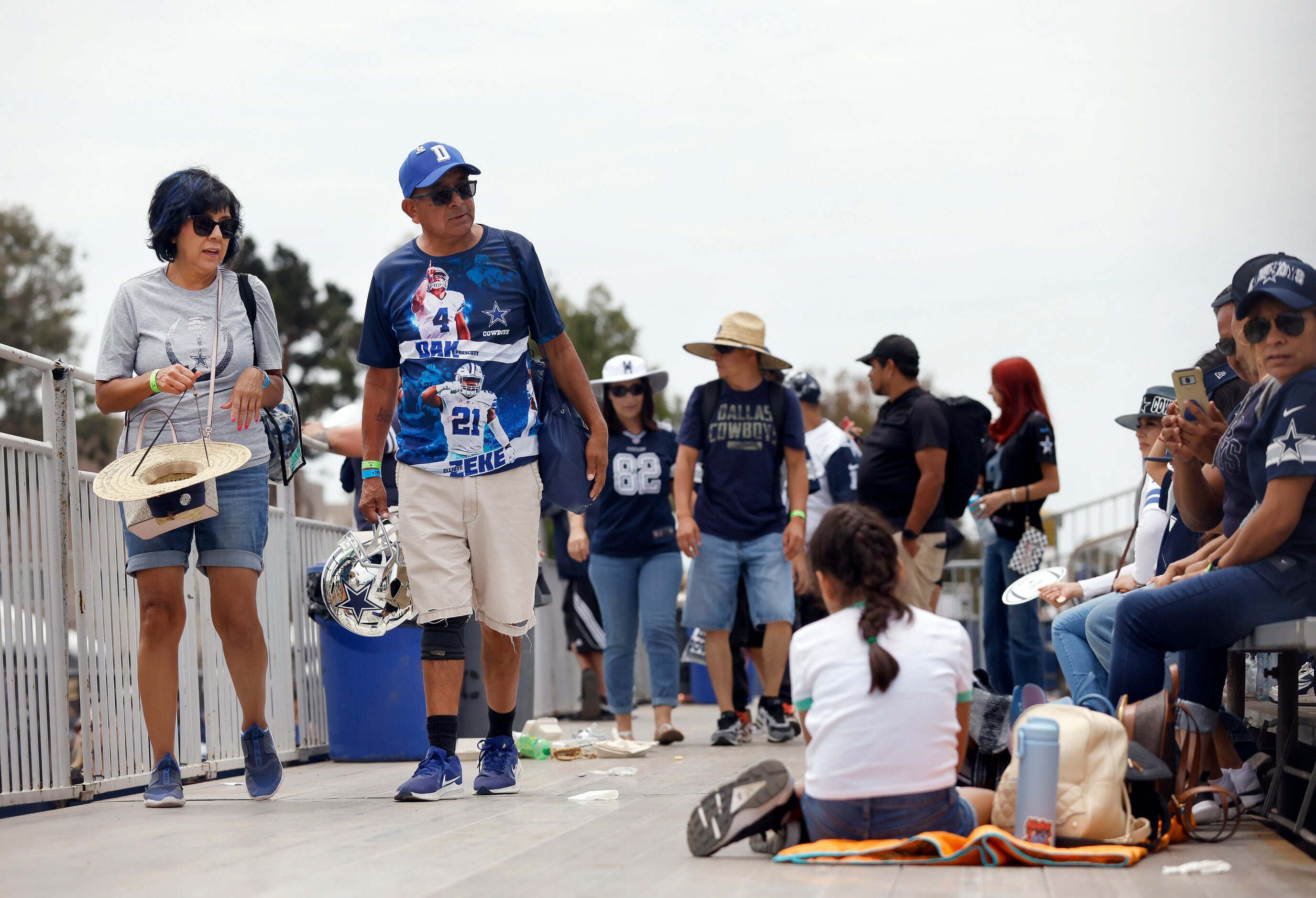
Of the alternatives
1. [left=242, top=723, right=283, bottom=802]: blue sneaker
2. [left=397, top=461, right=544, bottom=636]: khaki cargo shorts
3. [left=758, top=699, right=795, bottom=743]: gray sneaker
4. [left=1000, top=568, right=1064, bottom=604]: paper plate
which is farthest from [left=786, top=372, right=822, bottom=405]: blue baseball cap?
[left=242, top=723, right=283, bottom=802]: blue sneaker

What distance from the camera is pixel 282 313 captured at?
48750mm

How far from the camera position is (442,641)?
16.7 ft

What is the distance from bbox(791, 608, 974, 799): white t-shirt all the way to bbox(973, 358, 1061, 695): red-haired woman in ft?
15.5

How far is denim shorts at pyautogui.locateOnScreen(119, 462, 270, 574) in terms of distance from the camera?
16.4ft

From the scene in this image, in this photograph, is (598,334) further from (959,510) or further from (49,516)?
(49,516)

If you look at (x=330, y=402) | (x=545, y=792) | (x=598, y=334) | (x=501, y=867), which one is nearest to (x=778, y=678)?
(x=545, y=792)

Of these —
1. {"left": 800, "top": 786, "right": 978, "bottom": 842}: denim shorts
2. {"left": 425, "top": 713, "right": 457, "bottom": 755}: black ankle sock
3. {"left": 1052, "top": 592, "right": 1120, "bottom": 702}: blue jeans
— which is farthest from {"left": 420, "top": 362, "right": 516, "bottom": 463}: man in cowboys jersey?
{"left": 1052, "top": 592, "right": 1120, "bottom": 702}: blue jeans

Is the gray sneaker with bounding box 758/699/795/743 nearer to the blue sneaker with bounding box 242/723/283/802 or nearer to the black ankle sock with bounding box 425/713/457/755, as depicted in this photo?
the black ankle sock with bounding box 425/713/457/755

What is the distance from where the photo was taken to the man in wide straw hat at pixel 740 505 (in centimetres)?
794

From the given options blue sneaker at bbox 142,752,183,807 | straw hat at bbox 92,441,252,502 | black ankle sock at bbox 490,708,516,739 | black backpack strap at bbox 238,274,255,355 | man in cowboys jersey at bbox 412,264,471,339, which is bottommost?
blue sneaker at bbox 142,752,183,807

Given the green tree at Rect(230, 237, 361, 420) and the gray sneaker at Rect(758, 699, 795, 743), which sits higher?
the green tree at Rect(230, 237, 361, 420)

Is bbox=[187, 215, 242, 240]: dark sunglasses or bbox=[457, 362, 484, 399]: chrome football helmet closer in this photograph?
bbox=[457, 362, 484, 399]: chrome football helmet

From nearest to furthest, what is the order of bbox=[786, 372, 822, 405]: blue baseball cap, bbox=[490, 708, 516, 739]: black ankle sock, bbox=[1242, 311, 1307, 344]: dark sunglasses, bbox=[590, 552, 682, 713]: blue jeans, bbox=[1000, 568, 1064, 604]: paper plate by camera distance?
bbox=[1242, 311, 1307, 344]: dark sunglasses, bbox=[490, 708, 516, 739]: black ankle sock, bbox=[1000, 568, 1064, 604]: paper plate, bbox=[590, 552, 682, 713]: blue jeans, bbox=[786, 372, 822, 405]: blue baseball cap

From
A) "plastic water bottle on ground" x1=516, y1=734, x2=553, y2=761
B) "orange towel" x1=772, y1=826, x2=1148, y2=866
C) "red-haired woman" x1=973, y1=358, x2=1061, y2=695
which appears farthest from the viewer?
"red-haired woman" x1=973, y1=358, x2=1061, y2=695
